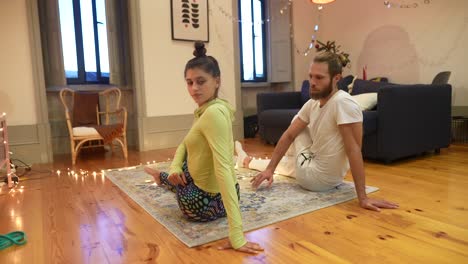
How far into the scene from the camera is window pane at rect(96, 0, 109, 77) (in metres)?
4.31

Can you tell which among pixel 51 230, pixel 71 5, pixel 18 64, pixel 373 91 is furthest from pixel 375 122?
pixel 71 5

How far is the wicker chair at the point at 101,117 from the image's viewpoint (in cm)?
328

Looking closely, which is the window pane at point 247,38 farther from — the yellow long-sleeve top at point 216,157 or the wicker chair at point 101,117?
the yellow long-sleeve top at point 216,157

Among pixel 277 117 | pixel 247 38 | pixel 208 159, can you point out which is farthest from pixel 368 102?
pixel 247 38

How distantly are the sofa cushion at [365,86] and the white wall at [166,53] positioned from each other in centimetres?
166

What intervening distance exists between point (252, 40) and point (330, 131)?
12.5 feet

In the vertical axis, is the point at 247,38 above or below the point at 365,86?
above

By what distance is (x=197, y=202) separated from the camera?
1.54m

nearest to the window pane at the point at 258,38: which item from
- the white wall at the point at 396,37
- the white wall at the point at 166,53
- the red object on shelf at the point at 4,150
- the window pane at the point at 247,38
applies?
the window pane at the point at 247,38

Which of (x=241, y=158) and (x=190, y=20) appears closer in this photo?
(x=241, y=158)

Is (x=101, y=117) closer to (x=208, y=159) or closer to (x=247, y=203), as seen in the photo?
(x=247, y=203)

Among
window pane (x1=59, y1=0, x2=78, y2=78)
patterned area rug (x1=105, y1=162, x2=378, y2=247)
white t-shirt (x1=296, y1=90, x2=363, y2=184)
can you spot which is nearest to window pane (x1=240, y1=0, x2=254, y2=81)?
window pane (x1=59, y1=0, x2=78, y2=78)

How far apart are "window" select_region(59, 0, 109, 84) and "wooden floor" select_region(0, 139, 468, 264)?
2.21 m

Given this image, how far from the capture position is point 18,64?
10.9 feet
